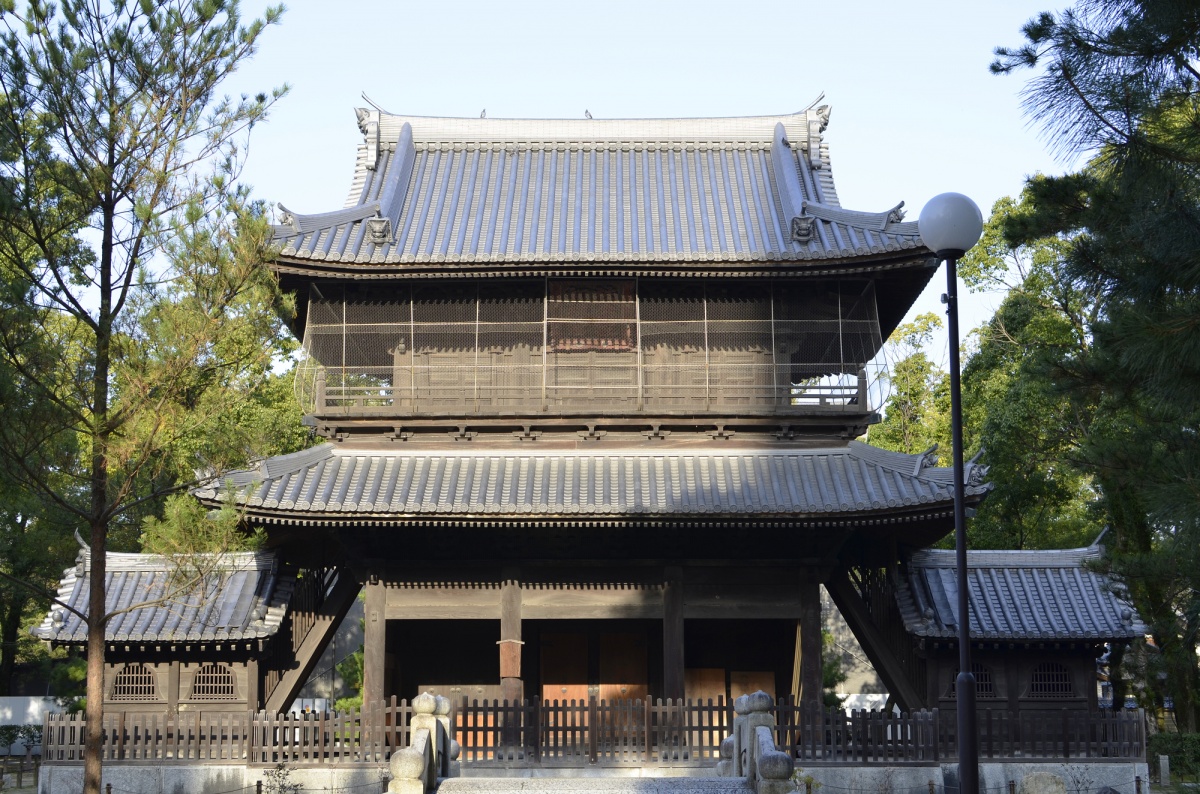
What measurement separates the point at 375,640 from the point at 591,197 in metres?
10.1

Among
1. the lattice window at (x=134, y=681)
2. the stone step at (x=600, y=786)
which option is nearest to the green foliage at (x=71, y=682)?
the lattice window at (x=134, y=681)

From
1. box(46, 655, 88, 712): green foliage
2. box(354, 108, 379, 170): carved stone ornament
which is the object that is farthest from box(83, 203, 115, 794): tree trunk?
box(46, 655, 88, 712): green foliage

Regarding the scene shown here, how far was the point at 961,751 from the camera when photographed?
10.6m

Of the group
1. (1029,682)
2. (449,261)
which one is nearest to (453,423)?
(449,261)

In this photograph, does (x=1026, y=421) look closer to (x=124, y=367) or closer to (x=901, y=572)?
(x=901, y=572)

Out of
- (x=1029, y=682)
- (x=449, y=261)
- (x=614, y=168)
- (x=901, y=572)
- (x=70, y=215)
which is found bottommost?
(x=1029, y=682)

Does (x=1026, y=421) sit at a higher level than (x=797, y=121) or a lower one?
lower

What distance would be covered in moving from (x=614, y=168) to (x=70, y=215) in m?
14.2

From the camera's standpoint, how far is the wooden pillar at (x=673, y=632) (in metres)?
21.8

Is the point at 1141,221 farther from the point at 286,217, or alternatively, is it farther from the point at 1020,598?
the point at 286,217

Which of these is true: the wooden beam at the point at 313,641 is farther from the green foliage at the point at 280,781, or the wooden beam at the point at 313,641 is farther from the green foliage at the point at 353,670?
the green foliage at the point at 353,670

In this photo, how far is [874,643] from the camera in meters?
22.4

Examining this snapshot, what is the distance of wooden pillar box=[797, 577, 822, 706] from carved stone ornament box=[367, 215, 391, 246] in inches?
390

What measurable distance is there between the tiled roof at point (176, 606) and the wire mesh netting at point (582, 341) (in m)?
3.29
